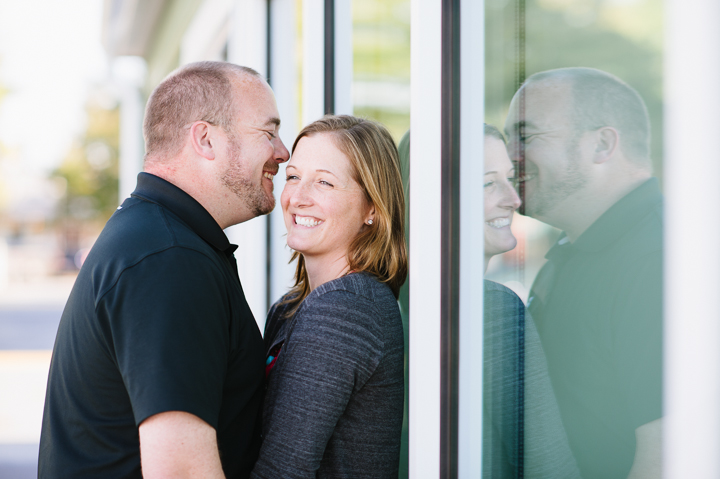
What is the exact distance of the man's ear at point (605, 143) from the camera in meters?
1.02

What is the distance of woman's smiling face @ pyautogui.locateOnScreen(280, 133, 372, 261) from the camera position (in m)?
1.83

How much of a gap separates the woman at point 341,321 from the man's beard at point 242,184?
86 mm

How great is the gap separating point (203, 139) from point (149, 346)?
2.47ft

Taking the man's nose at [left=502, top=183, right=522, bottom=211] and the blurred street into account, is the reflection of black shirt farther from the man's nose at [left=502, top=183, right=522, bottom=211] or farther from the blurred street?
the blurred street

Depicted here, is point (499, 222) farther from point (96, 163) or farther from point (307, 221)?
point (96, 163)

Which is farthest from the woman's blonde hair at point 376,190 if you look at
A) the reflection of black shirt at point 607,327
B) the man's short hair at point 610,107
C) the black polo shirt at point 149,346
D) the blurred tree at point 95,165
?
the blurred tree at point 95,165

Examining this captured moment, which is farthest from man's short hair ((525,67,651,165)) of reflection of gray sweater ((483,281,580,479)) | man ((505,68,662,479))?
reflection of gray sweater ((483,281,580,479))

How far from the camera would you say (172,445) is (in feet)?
4.02

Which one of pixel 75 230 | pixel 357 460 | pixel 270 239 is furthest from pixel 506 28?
pixel 75 230

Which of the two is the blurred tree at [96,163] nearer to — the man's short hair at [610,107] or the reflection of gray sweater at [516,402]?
the reflection of gray sweater at [516,402]

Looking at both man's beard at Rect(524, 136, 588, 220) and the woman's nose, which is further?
the woman's nose

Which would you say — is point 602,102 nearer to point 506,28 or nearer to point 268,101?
point 506,28

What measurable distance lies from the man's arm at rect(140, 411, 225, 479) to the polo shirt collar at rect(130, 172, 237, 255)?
1.93 ft

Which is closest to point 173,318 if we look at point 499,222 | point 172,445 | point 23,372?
point 172,445
